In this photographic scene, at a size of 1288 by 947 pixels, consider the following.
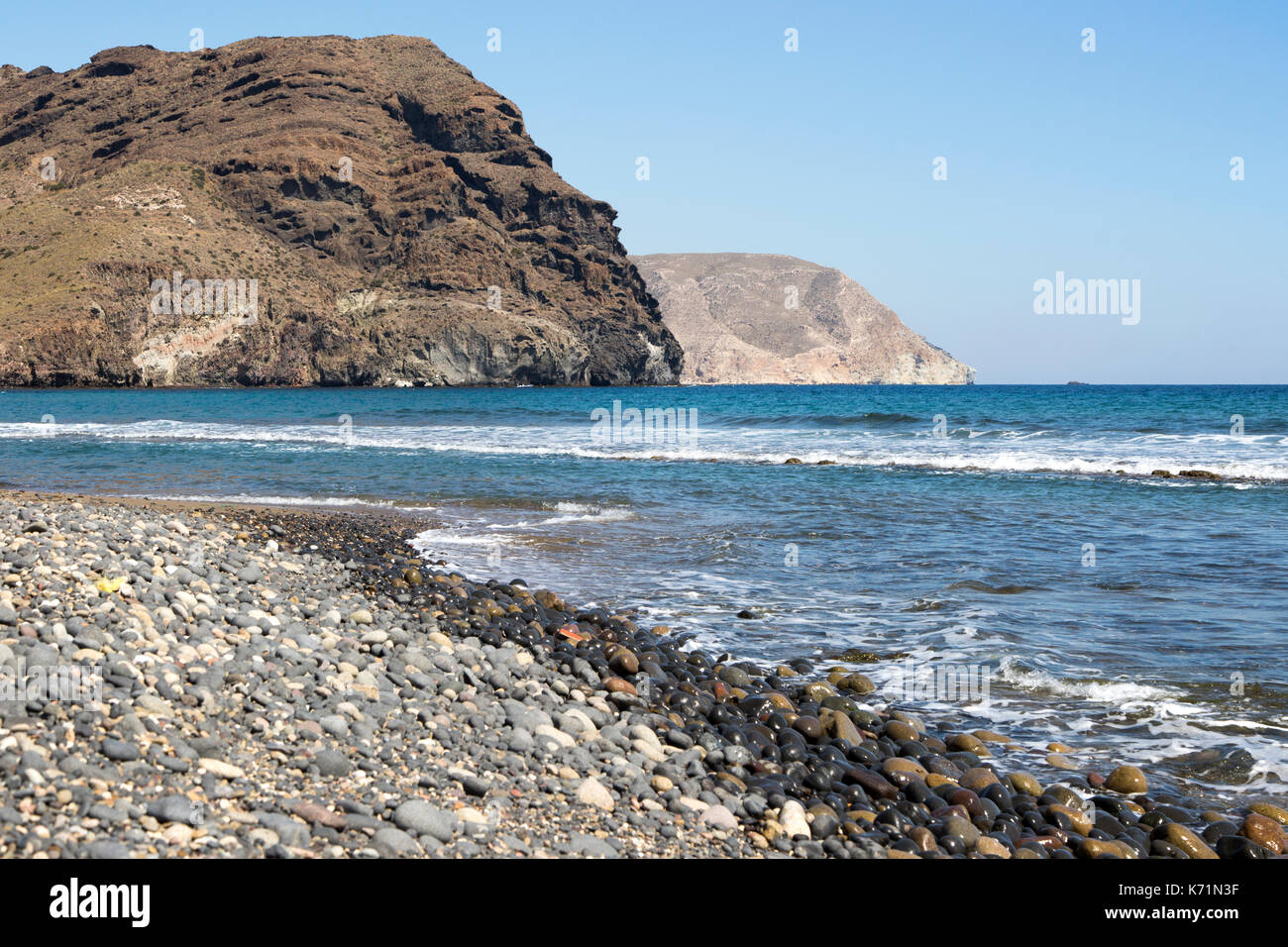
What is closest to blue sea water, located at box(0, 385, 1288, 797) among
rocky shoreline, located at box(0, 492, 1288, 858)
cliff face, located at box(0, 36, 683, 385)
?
rocky shoreline, located at box(0, 492, 1288, 858)

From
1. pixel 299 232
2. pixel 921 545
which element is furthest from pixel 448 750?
pixel 299 232

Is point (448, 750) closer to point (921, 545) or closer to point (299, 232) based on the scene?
point (921, 545)

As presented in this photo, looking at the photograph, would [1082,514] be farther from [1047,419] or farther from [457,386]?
[457,386]

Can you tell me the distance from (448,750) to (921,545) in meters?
9.08

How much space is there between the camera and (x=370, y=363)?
368ft

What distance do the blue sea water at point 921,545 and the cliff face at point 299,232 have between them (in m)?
77.4

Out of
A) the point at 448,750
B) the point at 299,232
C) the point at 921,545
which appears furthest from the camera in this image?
the point at 299,232

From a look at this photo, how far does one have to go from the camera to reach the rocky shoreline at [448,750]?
352 centimetres

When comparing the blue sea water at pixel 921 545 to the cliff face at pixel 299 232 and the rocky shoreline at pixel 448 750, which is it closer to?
the rocky shoreline at pixel 448 750

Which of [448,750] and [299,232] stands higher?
[299,232]

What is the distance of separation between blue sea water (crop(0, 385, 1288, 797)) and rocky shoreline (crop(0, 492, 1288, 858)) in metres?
0.83

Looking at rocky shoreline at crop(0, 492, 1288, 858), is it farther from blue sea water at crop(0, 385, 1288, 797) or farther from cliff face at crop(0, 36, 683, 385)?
cliff face at crop(0, 36, 683, 385)

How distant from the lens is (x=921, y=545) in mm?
12188
